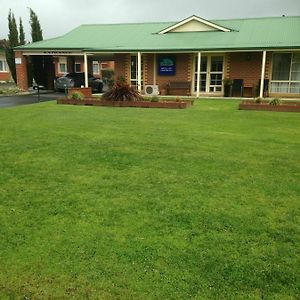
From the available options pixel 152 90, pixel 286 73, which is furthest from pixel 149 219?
pixel 286 73

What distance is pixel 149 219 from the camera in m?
4.22

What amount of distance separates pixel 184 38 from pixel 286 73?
671 centimetres

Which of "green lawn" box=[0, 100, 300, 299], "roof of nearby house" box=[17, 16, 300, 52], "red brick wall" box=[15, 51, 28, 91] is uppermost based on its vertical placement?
"roof of nearby house" box=[17, 16, 300, 52]

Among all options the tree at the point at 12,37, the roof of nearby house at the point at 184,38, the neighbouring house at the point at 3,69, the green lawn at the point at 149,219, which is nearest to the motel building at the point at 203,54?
the roof of nearby house at the point at 184,38

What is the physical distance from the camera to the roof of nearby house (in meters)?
21.0

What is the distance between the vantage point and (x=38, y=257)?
11.3 ft

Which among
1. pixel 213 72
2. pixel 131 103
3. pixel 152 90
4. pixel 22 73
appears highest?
pixel 213 72

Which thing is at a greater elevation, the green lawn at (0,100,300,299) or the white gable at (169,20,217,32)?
the white gable at (169,20,217,32)

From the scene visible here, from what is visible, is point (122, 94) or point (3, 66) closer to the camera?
point (122, 94)

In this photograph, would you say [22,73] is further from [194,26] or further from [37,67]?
[194,26]

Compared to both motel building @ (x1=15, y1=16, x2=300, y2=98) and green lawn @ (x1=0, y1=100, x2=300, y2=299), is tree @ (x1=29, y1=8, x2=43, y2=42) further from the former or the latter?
green lawn @ (x1=0, y1=100, x2=300, y2=299)

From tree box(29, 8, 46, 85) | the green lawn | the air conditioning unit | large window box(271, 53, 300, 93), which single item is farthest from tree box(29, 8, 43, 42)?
the green lawn

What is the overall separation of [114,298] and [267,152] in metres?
5.33

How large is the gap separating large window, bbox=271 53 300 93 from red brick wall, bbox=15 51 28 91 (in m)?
17.1
